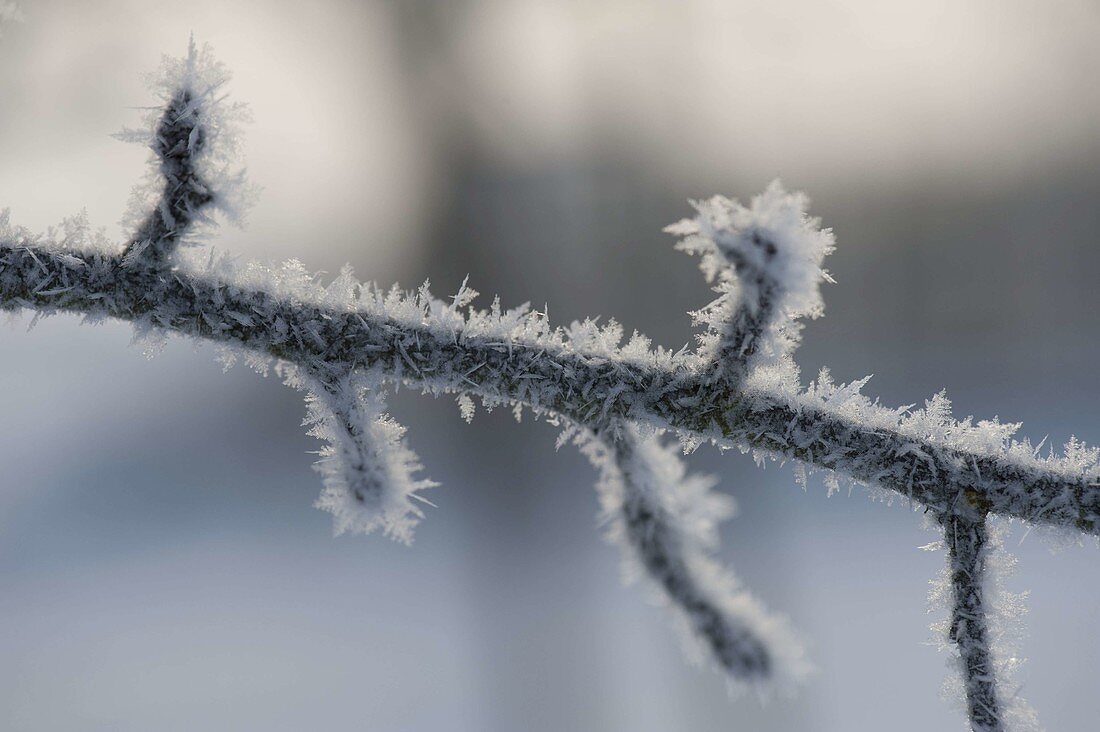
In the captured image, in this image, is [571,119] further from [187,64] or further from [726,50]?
[187,64]

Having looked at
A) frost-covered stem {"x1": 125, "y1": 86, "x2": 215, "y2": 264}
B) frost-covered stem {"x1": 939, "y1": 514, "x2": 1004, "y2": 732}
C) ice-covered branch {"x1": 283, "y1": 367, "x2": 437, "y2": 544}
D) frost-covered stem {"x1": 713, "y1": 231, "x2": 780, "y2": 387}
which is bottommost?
frost-covered stem {"x1": 939, "y1": 514, "x2": 1004, "y2": 732}

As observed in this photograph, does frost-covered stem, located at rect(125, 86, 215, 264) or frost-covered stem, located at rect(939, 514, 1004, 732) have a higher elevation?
frost-covered stem, located at rect(125, 86, 215, 264)

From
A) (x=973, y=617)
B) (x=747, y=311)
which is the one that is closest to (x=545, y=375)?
(x=747, y=311)

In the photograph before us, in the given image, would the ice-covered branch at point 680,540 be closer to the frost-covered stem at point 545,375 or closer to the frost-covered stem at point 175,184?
the frost-covered stem at point 545,375

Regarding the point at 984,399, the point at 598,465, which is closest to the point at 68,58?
the point at 598,465

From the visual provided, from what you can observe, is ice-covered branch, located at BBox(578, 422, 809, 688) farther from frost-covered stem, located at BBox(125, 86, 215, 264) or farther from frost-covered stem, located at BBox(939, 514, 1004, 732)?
frost-covered stem, located at BBox(125, 86, 215, 264)

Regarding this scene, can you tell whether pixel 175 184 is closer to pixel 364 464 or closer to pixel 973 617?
pixel 364 464

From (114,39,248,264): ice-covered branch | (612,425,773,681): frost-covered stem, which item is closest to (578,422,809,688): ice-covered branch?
A: (612,425,773,681): frost-covered stem
